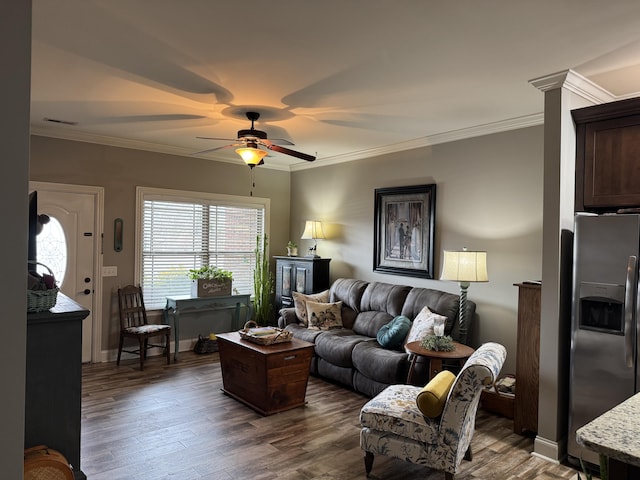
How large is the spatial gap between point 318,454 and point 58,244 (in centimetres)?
389

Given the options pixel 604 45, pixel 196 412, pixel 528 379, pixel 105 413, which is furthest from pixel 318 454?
pixel 604 45

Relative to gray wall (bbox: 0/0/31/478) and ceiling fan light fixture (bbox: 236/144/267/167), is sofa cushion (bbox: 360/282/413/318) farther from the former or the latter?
gray wall (bbox: 0/0/31/478)

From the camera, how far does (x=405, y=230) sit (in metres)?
5.26

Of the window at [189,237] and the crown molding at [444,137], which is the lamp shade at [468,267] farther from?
the window at [189,237]

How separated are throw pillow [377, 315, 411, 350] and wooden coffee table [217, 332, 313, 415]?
31.4 inches

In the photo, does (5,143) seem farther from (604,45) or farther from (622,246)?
(622,246)

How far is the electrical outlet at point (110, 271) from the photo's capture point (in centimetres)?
542

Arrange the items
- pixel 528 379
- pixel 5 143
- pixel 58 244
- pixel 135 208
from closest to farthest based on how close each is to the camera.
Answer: pixel 5 143 < pixel 528 379 < pixel 58 244 < pixel 135 208

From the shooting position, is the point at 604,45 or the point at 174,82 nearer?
the point at 604,45

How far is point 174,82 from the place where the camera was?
334 centimetres

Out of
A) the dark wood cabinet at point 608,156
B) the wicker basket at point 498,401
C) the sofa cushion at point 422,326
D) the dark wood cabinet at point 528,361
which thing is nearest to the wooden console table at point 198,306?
the sofa cushion at point 422,326

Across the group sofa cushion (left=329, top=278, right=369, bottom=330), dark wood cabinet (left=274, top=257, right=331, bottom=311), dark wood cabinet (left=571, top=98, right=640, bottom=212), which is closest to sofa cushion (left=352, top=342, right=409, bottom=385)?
sofa cushion (left=329, top=278, right=369, bottom=330)

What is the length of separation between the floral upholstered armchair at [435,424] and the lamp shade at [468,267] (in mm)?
1073

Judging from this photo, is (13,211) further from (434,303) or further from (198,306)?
(198,306)
